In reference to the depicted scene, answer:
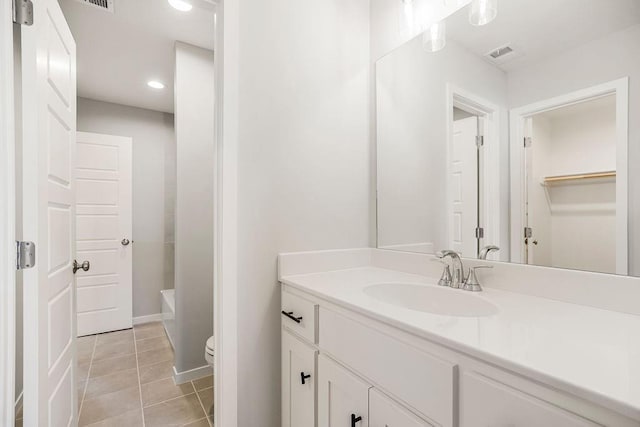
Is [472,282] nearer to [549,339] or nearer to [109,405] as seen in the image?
[549,339]

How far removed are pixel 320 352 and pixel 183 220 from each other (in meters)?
1.52

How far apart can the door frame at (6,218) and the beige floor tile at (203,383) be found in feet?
4.40

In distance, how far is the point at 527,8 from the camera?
109 centimetres

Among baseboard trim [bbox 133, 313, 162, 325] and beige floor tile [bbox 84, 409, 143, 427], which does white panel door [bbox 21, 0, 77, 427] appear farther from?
baseboard trim [bbox 133, 313, 162, 325]

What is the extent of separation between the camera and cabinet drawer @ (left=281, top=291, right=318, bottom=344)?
Result: 112 centimetres

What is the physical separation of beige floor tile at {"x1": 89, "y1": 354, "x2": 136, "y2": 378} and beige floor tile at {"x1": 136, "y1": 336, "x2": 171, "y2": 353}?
158mm

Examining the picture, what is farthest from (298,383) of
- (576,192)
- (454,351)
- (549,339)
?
(576,192)

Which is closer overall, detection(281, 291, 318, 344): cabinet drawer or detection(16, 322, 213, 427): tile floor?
detection(281, 291, 318, 344): cabinet drawer

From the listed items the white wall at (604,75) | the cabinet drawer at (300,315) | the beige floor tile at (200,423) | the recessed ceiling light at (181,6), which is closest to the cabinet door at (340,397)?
the cabinet drawer at (300,315)

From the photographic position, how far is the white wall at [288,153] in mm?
1312

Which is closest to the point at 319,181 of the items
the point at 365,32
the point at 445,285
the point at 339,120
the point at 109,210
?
the point at 339,120

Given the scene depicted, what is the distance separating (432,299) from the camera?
3.96ft

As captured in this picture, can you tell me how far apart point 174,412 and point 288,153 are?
1.69 metres

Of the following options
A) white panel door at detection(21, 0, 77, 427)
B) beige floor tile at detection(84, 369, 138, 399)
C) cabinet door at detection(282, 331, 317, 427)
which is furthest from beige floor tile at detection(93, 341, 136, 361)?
cabinet door at detection(282, 331, 317, 427)
